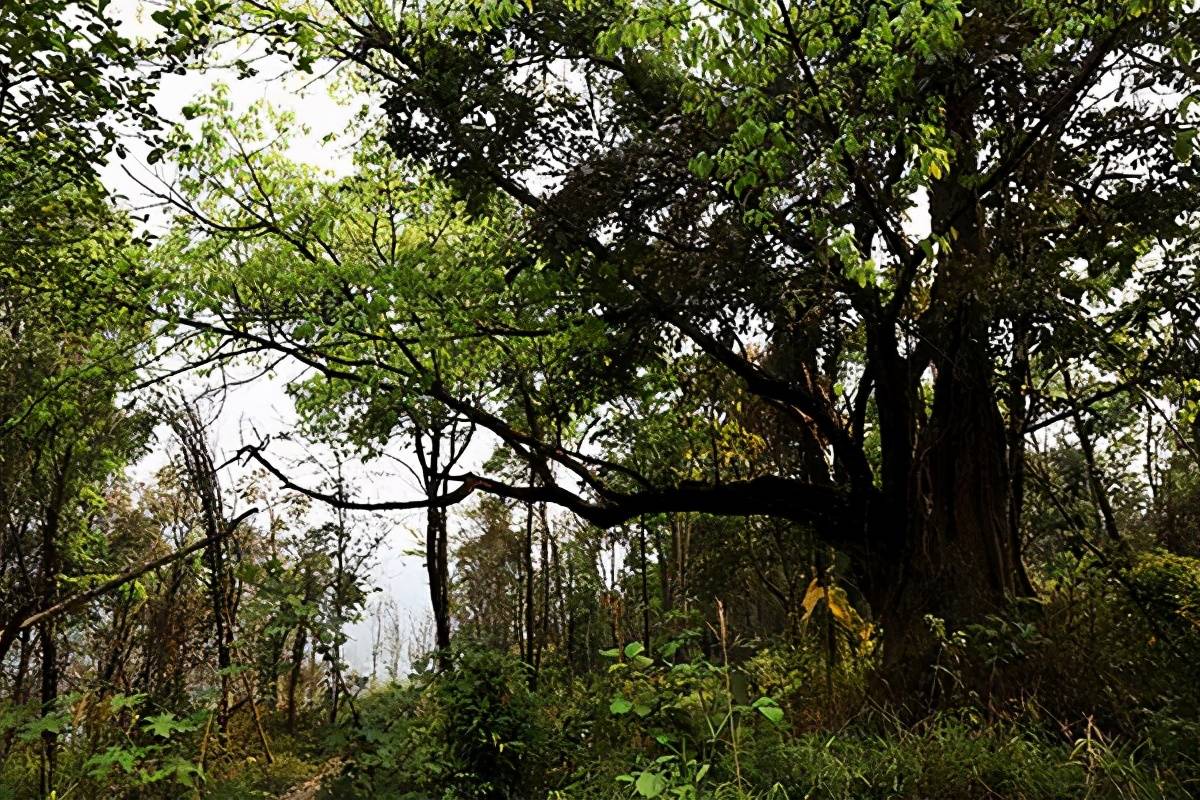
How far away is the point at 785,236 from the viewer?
16.0ft

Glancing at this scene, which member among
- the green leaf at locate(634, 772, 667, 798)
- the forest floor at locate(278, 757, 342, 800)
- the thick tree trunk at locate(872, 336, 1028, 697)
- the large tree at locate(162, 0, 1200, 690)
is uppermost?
the large tree at locate(162, 0, 1200, 690)

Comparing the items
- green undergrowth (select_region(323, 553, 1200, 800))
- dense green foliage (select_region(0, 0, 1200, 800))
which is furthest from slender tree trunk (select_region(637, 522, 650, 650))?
green undergrowth (select_region(323, 553, 1200, 800))

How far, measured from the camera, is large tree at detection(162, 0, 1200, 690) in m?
4.09

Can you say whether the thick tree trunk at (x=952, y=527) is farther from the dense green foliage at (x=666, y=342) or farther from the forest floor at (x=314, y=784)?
the forest floor at (x=314, y=784)

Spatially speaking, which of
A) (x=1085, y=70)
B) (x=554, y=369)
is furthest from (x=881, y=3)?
(x=554, y=369)

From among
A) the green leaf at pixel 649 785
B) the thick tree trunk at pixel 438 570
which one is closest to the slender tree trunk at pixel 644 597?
the thick tree trunk at pixel 438 570

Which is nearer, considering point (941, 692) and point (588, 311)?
point (941, 692)

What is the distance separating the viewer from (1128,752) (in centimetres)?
383

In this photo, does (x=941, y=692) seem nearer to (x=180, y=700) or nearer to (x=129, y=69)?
(x=129, y=69)

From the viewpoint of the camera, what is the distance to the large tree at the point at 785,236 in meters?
4.09

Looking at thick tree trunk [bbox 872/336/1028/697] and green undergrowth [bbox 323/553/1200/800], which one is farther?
thick tree trunk [bbox 872/336/1028/697]

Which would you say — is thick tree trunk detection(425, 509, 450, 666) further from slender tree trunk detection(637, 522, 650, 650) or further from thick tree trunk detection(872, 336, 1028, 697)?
thick tree trunk detection(872, 336, 1028, 697)

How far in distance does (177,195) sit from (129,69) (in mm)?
3362

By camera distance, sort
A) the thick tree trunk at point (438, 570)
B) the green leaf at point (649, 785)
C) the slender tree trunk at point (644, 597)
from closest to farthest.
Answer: the green leaf at point (649, 785) < the slender tree trunk at point (644, 597) < the thick tree trunk at point (438, 570)
